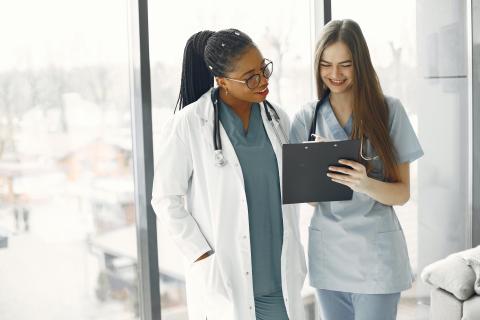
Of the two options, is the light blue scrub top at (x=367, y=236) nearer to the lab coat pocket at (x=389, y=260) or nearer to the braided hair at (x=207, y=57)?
the lab coat pocket at (x=389, y=260)

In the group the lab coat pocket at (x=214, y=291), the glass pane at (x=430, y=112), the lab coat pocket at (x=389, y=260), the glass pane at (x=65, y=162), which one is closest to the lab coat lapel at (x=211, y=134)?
the lab coat pocket at (x=214, y=291)

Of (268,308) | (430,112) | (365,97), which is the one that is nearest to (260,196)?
(268,308)

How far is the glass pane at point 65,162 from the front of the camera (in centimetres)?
229

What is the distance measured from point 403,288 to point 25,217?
4.23 feet

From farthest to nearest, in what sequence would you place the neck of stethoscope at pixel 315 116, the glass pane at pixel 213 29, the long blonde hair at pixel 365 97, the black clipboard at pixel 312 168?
the glass pane at pixel 213 29 < the neck of stethoscope at pixel 315 116 < the long blonde hair at pixel 365 97 < the black clipboard at pixel 312 168

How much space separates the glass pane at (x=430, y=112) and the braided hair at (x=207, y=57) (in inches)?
62.3

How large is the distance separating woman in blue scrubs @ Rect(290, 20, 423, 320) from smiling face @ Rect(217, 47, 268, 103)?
0.24m

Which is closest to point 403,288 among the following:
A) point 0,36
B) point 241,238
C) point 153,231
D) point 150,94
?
point 241,238

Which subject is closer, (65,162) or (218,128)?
(218,128)

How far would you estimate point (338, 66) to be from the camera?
199 cm

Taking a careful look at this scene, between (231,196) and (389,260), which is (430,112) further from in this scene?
(231,196)

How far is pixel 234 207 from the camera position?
6.15 feet

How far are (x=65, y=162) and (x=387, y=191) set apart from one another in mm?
1141

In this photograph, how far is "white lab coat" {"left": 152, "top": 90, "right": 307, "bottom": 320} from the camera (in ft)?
6.13
